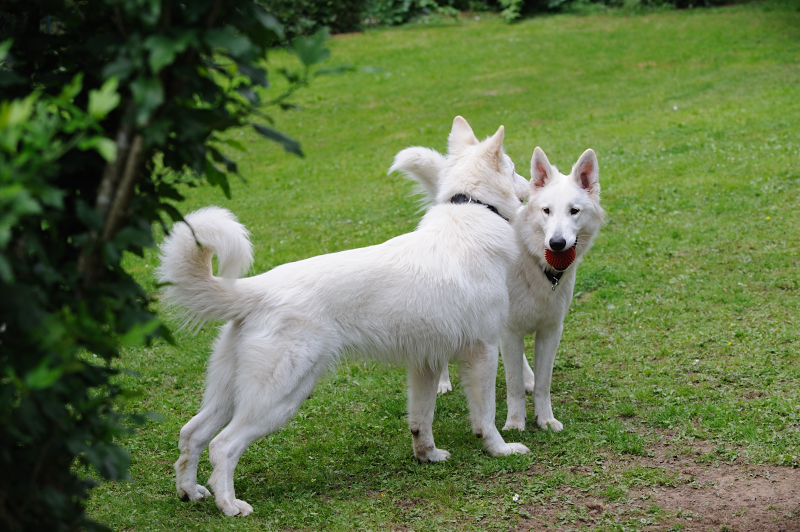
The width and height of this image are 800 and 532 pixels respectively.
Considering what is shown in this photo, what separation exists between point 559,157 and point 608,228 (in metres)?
3.11

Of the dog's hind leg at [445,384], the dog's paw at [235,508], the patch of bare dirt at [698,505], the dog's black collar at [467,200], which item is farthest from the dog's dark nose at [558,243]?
the dog's paw at [235,508]

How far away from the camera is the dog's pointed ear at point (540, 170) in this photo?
201 inches

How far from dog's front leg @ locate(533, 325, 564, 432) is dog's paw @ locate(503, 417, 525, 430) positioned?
0.13m

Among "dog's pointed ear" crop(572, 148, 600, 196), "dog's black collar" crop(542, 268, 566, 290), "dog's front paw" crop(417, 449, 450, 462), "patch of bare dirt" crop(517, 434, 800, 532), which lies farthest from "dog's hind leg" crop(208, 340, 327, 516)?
"dog's pointed ear" crop(572, 148, 600, 196)

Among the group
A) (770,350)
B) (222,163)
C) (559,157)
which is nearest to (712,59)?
(559,157)

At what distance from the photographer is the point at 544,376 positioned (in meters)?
5.12

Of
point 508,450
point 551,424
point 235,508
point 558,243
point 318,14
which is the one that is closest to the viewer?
point 235,508

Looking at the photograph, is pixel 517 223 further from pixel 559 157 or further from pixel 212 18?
pixel 559 157

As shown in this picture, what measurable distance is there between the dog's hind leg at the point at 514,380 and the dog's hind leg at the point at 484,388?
0.41 m

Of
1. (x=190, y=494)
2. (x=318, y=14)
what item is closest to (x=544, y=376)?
(x=190, y=494)

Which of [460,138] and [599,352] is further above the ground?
[460,138]

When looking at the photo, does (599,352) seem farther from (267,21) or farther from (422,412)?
(267,21)

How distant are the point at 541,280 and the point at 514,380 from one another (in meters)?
0.74

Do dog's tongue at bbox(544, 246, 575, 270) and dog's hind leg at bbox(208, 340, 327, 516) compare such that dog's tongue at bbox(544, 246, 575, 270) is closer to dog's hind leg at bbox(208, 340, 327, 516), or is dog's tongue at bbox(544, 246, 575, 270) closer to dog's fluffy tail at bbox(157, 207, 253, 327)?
dog's hind leg at bbox(208, 340, 327, 516)
